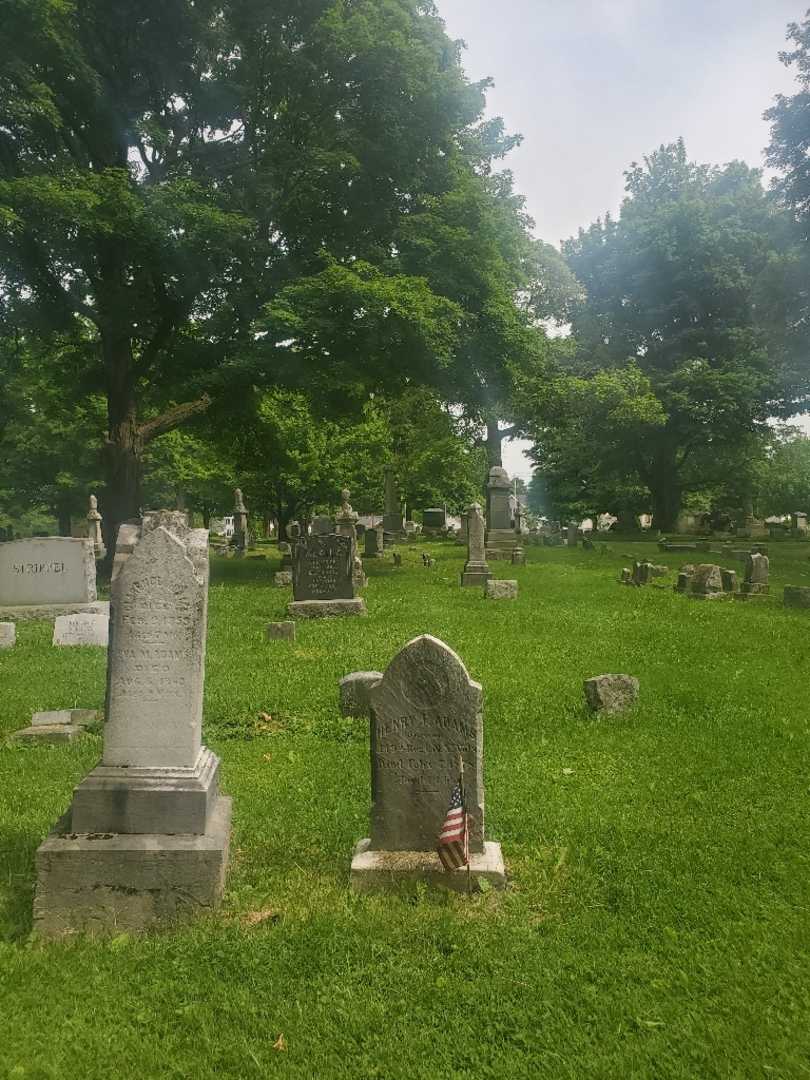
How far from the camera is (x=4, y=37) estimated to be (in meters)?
15.9

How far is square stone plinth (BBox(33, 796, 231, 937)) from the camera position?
436cm

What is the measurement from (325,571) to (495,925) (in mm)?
11084

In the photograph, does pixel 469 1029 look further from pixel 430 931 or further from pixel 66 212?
pixel 66 212

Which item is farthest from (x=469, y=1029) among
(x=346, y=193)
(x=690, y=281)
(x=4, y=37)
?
(x=690, y=281)

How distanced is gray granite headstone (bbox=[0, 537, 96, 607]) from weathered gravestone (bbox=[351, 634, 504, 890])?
11.9 m

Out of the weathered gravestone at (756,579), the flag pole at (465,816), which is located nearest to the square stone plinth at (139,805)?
the flag pole at (465,816)

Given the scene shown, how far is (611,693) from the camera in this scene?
796 cm

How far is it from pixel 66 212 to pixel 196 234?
2.62m

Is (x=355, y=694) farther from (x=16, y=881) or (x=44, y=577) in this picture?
(x=44, y=577)

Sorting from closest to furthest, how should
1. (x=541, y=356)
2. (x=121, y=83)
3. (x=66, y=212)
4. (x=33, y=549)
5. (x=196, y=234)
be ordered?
(x=33, y=549) < (x=66, y=212) < (x=196, y=234) < (x=121, y=83) < (x=541, y=356)

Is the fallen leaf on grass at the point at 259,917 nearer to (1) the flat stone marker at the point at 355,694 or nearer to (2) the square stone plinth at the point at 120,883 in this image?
(2) the square stone plinth at the point at 120,883

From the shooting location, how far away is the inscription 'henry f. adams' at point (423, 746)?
4.72 meters

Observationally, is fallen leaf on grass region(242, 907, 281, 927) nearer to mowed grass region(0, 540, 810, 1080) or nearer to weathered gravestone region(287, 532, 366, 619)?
mowed grass region(0, 540, 810, 1080)

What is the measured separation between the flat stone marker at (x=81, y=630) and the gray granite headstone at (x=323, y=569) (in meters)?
3.65
